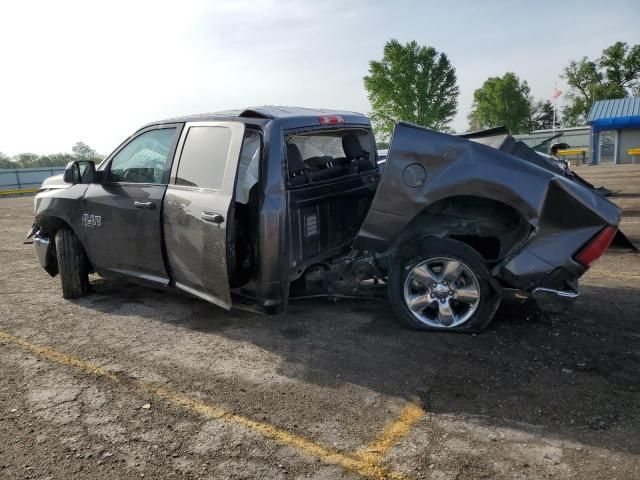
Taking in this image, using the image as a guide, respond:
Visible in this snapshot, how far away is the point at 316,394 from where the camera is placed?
343 centimetres

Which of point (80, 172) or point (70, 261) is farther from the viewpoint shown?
point (70, 261)

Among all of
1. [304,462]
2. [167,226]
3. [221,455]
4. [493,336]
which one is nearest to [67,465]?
[221,455]

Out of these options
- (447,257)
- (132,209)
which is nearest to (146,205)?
(132,209)

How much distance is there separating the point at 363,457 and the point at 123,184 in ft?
11.8

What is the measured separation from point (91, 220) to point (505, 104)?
72.2m

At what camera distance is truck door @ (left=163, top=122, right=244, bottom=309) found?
4.17 metres

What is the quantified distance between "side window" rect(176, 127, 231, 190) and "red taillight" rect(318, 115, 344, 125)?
35.0 inches

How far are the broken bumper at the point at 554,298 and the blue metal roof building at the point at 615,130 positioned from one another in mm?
33707

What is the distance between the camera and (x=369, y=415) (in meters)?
3.15

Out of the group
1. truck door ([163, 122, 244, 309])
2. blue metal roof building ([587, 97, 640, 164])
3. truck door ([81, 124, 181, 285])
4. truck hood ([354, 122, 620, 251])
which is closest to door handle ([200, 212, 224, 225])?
truck door ([163, 122, 244, 309])

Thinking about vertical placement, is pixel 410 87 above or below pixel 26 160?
above

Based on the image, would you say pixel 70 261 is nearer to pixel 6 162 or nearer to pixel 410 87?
pixel 6 162

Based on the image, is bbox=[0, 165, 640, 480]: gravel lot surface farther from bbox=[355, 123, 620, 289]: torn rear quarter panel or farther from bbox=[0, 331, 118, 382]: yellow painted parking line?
bbox=[355, 123, 620, 289]: torn rear quarter panel

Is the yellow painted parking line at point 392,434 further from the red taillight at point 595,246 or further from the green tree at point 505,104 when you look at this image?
the green tree at point 505,104
